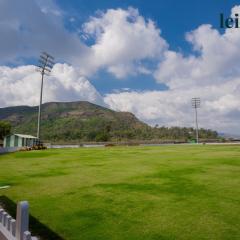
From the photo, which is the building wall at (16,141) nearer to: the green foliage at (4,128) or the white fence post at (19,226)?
the green foliage at (4,128)

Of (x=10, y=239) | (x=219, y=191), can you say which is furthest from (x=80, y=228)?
(x=219, y=191)

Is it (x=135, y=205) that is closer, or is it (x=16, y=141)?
(x=135, y=205)

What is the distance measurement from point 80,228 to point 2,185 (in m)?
8.18

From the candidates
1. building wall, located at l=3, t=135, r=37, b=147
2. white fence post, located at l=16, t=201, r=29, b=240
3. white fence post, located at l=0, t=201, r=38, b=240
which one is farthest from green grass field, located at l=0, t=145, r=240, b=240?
building wall, located at l=3, t=135, r=37, b=147

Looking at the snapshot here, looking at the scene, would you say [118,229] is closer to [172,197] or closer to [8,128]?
[172,197]

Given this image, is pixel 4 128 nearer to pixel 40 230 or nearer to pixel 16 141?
pixel 16 141

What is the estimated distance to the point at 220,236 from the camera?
783cm

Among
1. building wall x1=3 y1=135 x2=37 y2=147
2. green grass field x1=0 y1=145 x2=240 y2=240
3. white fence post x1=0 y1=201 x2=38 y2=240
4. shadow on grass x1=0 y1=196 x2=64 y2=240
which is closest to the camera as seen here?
white fence post x1=0 y1=201 x2=38 y2=240

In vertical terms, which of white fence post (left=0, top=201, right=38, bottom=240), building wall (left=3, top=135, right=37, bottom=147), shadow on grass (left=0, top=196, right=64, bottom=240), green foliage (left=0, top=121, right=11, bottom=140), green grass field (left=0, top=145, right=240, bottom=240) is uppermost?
green foliage (left=0, top=121, right=11, bottom=140)

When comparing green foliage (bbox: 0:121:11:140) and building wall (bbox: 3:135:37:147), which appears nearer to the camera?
building wall (bbox: 3:135:37:147)

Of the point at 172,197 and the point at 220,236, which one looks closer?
the point at 220,236

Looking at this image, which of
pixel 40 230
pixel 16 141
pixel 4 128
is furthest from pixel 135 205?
pixel 4 128

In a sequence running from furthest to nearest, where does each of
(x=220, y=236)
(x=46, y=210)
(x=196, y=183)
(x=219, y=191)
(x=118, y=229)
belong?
(x=196, y=183) → (x=219, y=191) → (x=46, y=210) → (x=118, y=229) → (x=220, y=236)

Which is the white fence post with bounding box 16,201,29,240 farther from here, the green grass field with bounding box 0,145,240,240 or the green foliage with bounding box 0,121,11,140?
the green foliage with bounding box 0,121,11,140
